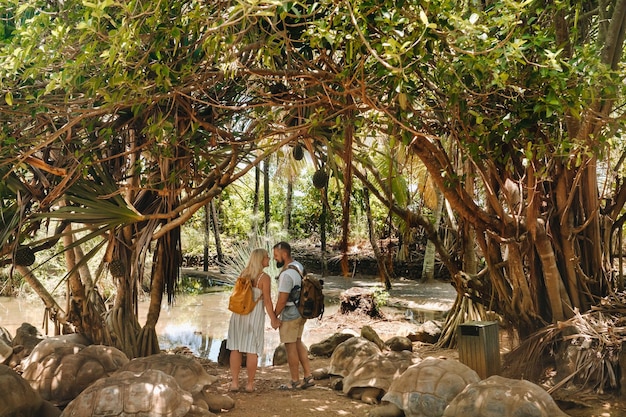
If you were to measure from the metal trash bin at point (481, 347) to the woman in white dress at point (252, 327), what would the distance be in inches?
69.0

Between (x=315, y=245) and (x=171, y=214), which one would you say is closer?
(x=171, y=214)

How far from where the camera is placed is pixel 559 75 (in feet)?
12.5

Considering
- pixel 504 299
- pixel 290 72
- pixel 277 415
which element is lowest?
pixel 277 415

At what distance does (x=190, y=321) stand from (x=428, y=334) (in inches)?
214

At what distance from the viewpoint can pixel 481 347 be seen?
536 cm

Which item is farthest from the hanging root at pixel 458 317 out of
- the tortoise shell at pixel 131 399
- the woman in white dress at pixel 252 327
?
the tortoise shell at pixel 131 399

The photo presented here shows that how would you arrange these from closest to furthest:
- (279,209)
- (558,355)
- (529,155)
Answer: (529,155)
(558,355)
(279,209)

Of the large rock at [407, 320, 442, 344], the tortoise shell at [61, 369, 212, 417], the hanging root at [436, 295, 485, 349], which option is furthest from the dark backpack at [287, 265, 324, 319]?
the large rock at [407, 320, 442, 344]

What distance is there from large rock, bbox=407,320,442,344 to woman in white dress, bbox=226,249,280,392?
3.90 m

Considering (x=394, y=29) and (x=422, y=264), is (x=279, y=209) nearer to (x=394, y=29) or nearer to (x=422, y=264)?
(x=422, y=264)

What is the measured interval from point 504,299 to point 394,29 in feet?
11.4

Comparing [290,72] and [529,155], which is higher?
[290,72]

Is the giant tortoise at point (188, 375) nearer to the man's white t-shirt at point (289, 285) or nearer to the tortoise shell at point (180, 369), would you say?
the tortoise shell at point (180, 369)

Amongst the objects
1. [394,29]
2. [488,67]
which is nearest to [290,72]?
[394,29]
